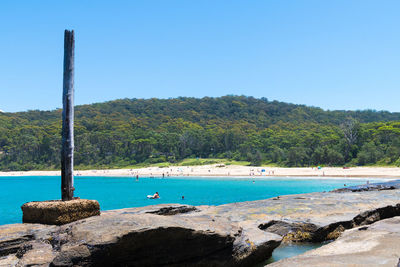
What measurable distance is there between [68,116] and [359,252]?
9166 millimetres

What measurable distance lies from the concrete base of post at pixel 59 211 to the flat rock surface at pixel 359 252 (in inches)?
217

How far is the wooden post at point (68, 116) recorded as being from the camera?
11031mm

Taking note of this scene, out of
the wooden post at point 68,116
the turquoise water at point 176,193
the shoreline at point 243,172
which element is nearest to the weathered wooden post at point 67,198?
the wooden post at point 68,116

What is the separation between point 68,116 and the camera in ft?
36.8

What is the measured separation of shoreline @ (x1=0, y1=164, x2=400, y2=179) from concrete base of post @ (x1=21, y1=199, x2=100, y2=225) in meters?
66.9

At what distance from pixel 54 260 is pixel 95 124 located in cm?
16392

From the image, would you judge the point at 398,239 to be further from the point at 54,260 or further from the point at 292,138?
the point at 292,138

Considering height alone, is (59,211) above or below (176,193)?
above

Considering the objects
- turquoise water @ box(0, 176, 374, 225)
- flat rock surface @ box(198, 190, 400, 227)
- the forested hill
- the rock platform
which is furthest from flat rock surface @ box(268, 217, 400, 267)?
the forested hill

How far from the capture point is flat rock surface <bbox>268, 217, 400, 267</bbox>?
25.9ft

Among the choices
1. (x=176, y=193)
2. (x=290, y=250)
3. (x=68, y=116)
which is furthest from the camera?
(x=176, y=193)

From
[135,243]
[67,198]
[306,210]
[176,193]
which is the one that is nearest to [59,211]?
[67,198]

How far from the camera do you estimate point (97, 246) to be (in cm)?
806

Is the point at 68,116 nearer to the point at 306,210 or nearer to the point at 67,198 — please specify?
the point at 67,198
